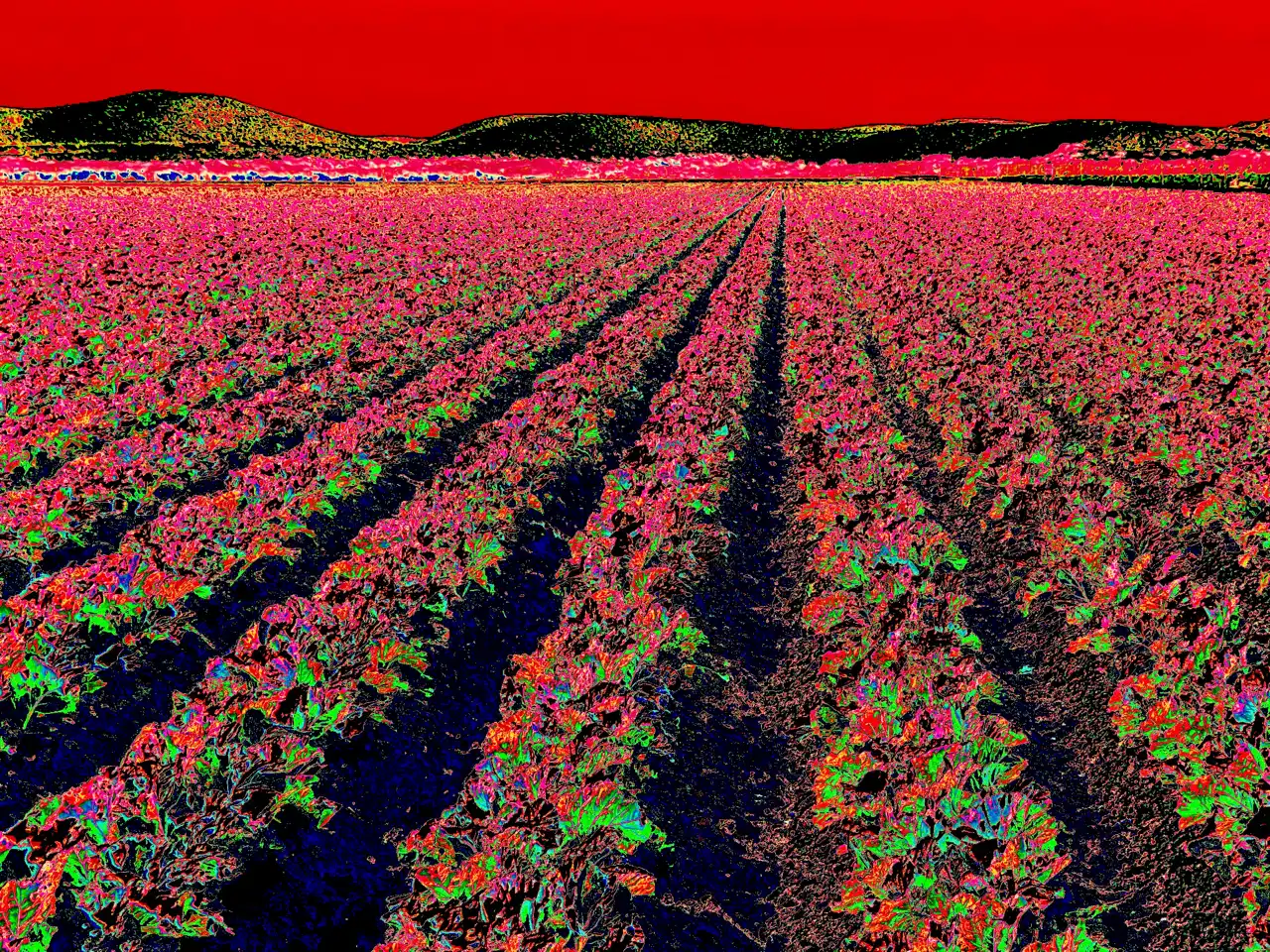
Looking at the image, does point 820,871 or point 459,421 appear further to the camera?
point 459,421

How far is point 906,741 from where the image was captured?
15.6 ft

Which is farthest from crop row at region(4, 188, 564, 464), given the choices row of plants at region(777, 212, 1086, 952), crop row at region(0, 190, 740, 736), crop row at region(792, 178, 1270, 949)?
crop row at region(792, 178, 1270, 949)

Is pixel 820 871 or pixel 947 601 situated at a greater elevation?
pixel 947 601

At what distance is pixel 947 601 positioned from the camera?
6270mm

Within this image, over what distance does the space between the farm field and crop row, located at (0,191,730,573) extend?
55 millimetres

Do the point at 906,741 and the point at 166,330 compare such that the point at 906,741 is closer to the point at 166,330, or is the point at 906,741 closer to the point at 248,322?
the point at 166,330

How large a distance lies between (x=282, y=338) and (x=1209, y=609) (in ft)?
43.2

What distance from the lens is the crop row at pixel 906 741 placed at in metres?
3.90

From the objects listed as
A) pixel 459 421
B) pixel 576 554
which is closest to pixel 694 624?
pixel 576 554

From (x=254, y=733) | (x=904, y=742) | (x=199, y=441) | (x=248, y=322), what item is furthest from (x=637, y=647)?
(x=248, y=322)

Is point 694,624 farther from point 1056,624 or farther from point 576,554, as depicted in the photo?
point 1056,624

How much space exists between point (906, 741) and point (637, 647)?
164 centimetres

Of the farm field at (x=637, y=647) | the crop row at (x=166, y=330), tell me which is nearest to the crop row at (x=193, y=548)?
the farm field at (x=637, y=647)

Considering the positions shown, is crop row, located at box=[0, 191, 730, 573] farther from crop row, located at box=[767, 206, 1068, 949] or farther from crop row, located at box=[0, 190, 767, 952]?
crop row, located at box=[767, 206, 1068, 949]
